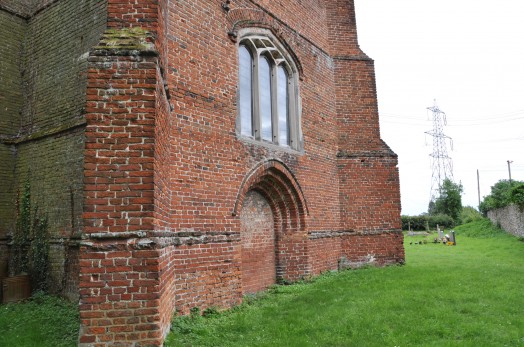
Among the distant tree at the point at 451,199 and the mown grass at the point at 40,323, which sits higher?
the distant tree at the point at 451,199

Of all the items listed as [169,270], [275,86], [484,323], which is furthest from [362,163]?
[169,270]

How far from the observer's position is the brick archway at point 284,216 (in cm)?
988

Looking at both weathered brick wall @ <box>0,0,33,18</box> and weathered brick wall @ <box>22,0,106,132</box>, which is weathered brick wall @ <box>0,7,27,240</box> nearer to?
weathered brick wall @ <box>0,0,33,18</box>

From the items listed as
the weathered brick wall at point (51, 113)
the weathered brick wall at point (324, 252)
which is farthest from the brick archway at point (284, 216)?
the weathered brick wall at point (51, 113)

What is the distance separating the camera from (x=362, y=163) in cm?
1263

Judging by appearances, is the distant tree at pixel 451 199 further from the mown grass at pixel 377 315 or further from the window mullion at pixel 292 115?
the window mullion at pixel 292 115

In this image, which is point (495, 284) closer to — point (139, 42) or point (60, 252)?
point (139, 42)

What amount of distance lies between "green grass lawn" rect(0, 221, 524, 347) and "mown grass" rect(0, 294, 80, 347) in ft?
0.05

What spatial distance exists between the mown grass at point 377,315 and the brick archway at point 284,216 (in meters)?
0.63

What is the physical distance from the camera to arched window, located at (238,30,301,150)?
9406 millimetres

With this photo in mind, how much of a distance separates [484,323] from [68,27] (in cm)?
1001

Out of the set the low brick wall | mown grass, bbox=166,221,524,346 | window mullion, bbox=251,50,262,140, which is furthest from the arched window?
the low brick wall

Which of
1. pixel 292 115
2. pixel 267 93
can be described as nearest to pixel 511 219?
pixel 292 115

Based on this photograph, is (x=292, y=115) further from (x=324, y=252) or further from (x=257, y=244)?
(x=324, y=252)
